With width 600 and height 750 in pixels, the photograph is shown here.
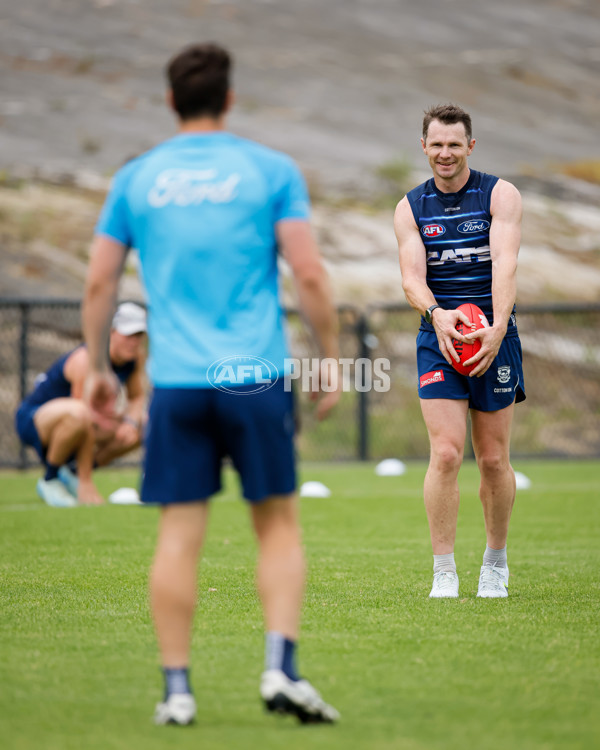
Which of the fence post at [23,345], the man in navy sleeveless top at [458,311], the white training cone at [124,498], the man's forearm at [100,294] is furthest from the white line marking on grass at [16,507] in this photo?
the man's forearm at [100,294]

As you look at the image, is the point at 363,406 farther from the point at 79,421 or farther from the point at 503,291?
the point at 503,291

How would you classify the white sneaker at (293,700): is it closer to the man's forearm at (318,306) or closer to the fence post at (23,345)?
the man's forearm at (318,306)

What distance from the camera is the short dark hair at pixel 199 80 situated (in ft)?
10.2

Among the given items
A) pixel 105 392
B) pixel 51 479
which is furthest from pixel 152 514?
pixel 105 392

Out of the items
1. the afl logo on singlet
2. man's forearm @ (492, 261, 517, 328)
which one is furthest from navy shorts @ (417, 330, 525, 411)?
the afl logo on singlet

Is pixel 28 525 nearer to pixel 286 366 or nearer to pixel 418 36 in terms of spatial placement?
pixel 286 366

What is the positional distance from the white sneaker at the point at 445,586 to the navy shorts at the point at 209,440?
2.12 m

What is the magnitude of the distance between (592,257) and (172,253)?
91.1ft

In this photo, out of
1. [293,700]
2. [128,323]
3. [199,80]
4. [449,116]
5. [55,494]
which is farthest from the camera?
[55,494]

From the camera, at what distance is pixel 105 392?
3219 mm

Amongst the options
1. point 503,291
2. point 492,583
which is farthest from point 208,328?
point 492,583

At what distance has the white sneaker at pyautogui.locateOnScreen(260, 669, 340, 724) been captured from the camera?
9.86ft

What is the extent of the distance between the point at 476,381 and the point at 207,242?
7.61 ft

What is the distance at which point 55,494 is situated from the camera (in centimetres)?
914
